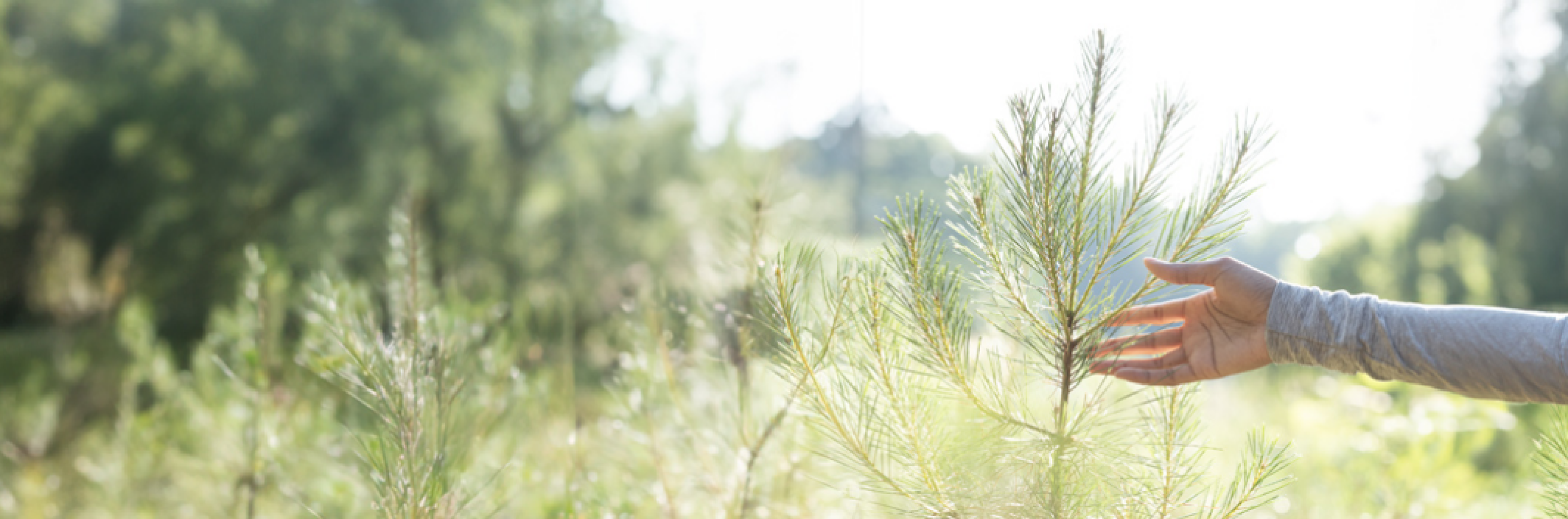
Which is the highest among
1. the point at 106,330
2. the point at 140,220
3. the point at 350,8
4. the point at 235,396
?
the point at 350,8

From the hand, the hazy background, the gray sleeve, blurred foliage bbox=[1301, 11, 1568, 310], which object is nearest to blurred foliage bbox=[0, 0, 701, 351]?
the hazy background

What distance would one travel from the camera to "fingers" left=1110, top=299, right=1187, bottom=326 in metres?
0.79

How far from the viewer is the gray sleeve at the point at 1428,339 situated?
27.7 inches

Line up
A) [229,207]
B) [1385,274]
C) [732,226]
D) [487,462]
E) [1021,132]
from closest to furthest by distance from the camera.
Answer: [1021,132] → [732,226] → [487,462] → [229,207] → [1385,274]

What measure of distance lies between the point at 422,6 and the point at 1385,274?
303 inches

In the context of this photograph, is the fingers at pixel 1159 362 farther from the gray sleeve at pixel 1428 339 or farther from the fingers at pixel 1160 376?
the gray sleeve at pixel 1428 339

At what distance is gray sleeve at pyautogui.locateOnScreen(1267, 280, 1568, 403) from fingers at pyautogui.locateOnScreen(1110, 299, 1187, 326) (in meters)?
0.11

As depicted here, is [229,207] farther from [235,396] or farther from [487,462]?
[487,462]

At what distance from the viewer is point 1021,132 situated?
665mm

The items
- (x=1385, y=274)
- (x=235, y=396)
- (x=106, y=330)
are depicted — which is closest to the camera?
(x=235, y=396)

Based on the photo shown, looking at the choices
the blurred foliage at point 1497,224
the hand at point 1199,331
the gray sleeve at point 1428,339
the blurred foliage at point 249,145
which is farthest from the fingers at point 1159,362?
the blurred foliage at point 1497,224

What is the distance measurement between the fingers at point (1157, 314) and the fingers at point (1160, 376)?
0.05 meters

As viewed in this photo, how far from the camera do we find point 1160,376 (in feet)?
2.64

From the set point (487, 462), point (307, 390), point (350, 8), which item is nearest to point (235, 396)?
point (307, 390)
